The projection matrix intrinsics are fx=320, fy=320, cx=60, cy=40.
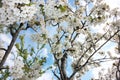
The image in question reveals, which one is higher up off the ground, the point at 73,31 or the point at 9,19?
the point at 9,19

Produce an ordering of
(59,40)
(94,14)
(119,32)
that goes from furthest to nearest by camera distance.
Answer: (119,32)
(94,14)
(59,40)

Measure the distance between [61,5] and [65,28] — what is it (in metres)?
9.01

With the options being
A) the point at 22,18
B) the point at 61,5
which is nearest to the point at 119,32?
the point at 61,5

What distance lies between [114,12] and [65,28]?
3.20 meters

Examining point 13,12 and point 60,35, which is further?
point 60,35

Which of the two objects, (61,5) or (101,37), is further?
(101,37)

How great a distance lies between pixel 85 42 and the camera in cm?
1864

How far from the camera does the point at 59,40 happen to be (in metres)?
15.9

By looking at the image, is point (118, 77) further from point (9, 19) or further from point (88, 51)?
point (9, 19)

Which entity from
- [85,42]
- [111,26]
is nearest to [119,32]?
[111,26]

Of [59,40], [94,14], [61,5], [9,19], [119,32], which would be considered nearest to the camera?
[9,19]

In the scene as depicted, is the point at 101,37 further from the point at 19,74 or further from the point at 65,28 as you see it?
the point at 19,74

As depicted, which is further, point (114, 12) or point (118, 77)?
point (118, 77)

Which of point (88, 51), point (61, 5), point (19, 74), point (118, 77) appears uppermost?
point (61, 5)
